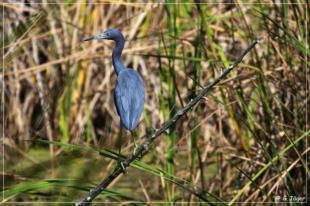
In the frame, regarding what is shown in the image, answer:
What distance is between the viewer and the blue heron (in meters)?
0.77

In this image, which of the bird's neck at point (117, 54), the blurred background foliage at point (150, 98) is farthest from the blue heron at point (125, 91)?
the blurred background foliage at point (150, 98)

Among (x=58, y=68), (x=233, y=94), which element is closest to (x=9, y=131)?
(x=58, y=68)

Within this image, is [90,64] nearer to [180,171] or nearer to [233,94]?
[180,171]

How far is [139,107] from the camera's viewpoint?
0.78m

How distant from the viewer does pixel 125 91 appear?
2.64 ft

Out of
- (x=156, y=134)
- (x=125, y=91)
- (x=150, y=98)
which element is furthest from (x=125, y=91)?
(x=150, y=98)

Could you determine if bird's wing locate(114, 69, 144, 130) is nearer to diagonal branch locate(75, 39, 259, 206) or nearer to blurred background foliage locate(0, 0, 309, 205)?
diagonal branch locate(75, 39, 259, 206)

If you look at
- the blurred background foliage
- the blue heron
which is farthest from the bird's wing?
the blurred background foliage

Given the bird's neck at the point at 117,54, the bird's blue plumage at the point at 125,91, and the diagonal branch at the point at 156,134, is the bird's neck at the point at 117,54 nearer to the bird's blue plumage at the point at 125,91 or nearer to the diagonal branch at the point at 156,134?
the bird's blue plumage at the point at 125,91

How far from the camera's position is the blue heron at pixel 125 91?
0.77 m

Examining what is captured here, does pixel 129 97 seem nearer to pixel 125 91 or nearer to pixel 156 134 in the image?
pixel 125 91

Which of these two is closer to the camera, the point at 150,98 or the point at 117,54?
the point at 117,54

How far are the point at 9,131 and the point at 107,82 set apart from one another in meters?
0.70

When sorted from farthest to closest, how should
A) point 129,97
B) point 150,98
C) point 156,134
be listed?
point 150,98, point 129,97, point 156,134
